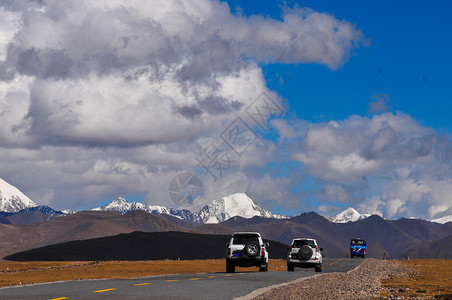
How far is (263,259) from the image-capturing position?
4347cm

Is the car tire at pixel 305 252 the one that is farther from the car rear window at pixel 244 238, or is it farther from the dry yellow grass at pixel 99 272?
the dry yellow grass at pixel 99 272

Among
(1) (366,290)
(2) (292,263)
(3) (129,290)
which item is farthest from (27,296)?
(2) (292,263)

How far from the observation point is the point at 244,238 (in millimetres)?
43500

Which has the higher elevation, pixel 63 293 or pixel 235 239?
pixel 235 239

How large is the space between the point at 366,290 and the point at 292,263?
18257 mm

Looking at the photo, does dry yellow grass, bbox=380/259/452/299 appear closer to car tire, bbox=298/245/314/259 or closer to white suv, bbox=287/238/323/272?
white suv, bbox=287/238/323/272

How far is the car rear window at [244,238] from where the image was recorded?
43.2 m

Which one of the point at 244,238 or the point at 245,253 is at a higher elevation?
the point at 244,238

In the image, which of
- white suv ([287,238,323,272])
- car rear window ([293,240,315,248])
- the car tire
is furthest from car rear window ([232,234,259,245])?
car rear window ([293,240,315,248])

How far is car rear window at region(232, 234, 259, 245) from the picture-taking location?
142 feet

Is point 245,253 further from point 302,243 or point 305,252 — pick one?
point 302,243

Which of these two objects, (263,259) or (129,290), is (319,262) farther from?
(129,290)

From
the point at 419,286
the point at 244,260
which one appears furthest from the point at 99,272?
the point at 419,286

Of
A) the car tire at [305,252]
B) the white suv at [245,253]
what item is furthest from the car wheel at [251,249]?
the car tire at [305,252]
